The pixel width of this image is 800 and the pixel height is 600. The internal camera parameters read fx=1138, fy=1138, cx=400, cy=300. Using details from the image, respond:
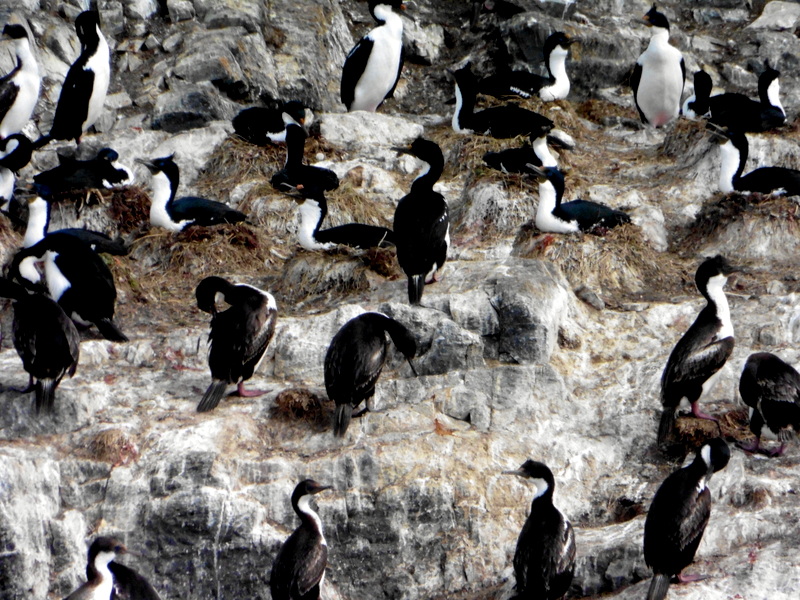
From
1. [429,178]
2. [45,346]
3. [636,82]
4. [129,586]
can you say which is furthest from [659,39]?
[129,586]

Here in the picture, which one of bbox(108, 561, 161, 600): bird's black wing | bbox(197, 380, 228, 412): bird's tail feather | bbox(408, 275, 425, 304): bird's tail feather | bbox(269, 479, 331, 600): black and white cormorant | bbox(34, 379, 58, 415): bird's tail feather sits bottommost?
bbox(108, 561, 161, 600): bird's black wing

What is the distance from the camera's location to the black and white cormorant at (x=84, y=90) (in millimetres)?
11031

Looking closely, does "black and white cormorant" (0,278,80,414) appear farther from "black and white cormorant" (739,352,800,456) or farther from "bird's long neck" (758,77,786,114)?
"bird's long neck" (758,77,786,114)

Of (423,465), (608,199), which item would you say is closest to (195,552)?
(423,465)

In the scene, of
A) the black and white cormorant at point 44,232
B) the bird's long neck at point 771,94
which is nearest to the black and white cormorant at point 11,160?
the black and white cormorant at point 44,232

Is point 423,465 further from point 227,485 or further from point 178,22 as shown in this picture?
point 178,22

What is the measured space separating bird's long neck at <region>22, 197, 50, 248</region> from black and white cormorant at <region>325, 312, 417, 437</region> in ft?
10.9

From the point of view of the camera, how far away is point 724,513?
22.1 ft

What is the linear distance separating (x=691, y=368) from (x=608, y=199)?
3.69 m

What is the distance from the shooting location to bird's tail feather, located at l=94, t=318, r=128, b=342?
8.30 m

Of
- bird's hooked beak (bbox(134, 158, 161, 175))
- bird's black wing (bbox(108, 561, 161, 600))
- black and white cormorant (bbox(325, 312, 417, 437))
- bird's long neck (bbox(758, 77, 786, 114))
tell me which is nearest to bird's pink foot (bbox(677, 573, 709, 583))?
black and white cormorant (bbox(325, 312, 417, 437))

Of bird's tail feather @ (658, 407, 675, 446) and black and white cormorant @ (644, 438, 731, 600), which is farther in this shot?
bird's tail feather @ (658, 407, 675, 446)

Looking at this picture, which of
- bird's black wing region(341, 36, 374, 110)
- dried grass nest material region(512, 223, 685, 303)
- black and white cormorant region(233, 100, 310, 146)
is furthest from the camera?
bird's black wing region(341, 36, 374, 110)

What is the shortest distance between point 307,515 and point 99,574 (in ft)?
3.83
